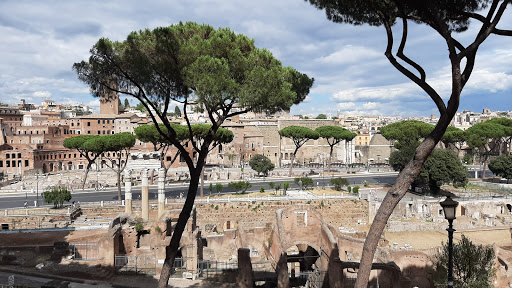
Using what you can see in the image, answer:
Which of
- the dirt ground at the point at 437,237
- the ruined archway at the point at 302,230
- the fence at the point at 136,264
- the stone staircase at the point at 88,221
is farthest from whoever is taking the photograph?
the dirt ground at the point at 437,237

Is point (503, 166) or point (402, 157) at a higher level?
point (402, 157)

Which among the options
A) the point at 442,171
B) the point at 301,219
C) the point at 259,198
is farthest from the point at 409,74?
the point at 442,171

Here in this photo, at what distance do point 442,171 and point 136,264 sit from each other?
23032mm

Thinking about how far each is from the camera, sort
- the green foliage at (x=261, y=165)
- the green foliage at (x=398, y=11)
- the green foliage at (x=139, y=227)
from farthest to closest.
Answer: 1. the green foliage at (x=261, y=165)
2. the green foliage at (x=139, y=227)
3. the green foliage at (x=398, y=11)

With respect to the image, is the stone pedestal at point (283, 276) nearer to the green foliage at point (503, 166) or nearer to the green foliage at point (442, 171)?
the green foliage at point (442, 171)

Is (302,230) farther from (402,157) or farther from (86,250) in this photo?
(402,157)

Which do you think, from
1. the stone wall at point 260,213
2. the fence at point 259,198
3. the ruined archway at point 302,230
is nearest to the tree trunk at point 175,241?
the ruined archway at point 302,230

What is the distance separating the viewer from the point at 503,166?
32.3 metres

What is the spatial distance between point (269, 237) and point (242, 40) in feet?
34.3

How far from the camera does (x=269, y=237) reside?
1723cm

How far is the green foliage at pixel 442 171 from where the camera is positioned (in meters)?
27.5

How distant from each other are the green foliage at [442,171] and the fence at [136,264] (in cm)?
2139

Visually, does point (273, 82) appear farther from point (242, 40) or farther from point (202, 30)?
point (202, 30)

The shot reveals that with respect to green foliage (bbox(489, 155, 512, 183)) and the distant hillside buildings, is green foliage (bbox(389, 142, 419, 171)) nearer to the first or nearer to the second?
green foliage (bbox(489, 155, 512, 183))
